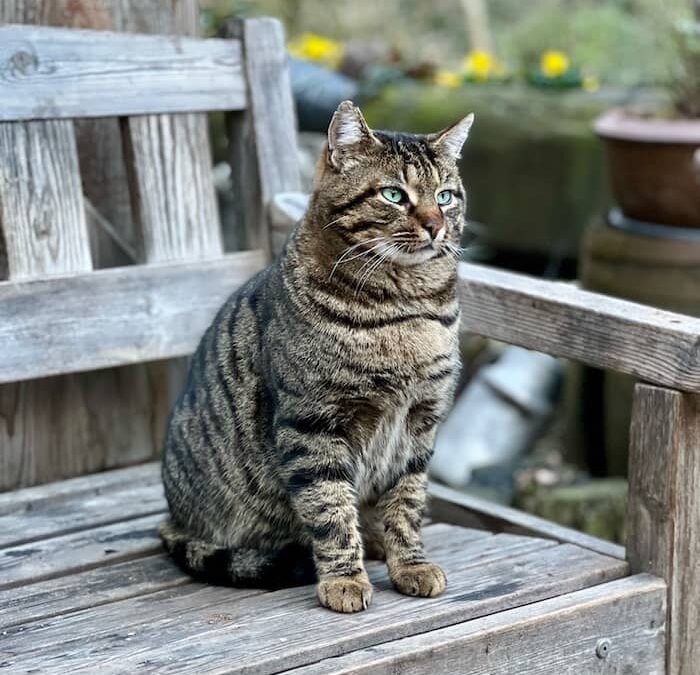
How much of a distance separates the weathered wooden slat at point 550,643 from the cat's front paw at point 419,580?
110mm

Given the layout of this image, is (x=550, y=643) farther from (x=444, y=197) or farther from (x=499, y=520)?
(x=444, y=197)

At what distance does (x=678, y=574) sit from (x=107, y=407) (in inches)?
58.0

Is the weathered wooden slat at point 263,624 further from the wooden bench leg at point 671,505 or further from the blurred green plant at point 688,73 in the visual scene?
the blurred green plant at point 688,73

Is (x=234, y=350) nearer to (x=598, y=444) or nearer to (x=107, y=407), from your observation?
(x=107, y=407)

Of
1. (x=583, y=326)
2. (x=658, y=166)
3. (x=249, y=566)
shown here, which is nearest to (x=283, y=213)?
(x=583, y=326)

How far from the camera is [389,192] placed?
2148mm

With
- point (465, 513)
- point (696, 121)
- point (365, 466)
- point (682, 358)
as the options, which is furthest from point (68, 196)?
point (696, 121)

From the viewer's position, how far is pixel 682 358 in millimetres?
2152

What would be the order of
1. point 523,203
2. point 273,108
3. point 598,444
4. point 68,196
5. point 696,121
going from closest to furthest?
point 68,196
point 273,108
point 696,121
point 598,444
point 523,203

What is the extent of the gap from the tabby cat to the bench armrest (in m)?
0.23

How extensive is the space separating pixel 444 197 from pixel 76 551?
105 cm

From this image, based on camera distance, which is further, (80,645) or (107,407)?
(107,407)

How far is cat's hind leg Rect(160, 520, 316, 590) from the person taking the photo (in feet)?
7.31

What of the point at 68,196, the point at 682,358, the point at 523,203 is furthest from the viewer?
the point at 523,203
